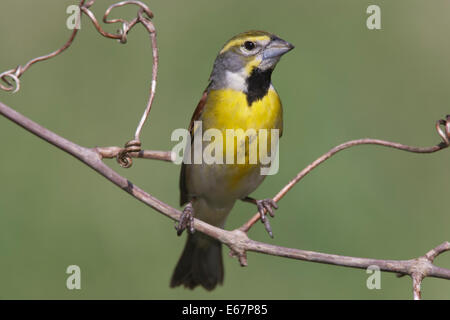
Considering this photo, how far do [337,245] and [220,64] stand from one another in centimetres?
155

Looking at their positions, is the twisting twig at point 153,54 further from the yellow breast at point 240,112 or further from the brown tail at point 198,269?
the brown tail at point 198,269

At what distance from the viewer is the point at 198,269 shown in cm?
389

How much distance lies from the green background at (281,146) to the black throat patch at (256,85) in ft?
4.41

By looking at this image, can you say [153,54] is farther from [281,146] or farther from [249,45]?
[281,146]

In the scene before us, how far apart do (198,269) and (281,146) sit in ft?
3.85

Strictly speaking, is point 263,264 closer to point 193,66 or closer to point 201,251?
point 201,251

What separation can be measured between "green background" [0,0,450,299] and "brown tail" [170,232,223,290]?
0.86 ft

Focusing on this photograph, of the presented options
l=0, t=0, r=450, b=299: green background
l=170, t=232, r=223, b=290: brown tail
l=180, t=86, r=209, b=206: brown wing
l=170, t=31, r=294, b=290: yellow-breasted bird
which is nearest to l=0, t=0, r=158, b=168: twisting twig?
l=170, t=31, r=294, b=290: yellow-breasted bird

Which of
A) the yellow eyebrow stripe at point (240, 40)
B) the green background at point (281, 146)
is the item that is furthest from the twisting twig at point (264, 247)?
the green background at point (281, 146)

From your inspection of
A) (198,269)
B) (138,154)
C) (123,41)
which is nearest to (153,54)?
(123,41)

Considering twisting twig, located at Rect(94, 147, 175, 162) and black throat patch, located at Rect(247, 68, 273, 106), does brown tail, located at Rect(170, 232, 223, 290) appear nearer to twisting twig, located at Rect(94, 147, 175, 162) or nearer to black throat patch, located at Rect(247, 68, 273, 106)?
black throat patch, located at Rect(247, 68, 273, 106)

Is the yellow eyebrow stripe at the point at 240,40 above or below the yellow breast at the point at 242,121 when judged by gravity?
above

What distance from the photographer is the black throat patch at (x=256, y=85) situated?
10.5ft

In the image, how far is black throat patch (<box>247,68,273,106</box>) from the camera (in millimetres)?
3203
